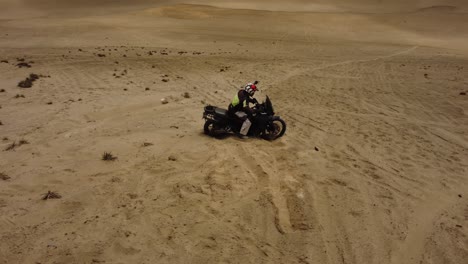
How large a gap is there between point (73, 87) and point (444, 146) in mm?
12882

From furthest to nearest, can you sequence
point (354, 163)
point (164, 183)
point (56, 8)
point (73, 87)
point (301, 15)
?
1. point (56, 8)
2. point (301, 15)
3. point (73, 87)
4. point (354, 163)
5. point (164, 183)

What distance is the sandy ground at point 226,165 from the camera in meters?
6.73

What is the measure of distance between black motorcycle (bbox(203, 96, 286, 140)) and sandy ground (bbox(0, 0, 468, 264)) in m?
0.34

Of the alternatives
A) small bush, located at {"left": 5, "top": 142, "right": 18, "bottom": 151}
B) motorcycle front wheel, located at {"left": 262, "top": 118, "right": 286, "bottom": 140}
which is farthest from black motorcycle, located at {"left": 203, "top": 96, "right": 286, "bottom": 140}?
small bush, located at {"left": 5, "top": 142, "right": 18, "bottom": 151}

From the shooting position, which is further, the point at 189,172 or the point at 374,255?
the point at 189,172

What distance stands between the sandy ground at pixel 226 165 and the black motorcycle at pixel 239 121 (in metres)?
0.34

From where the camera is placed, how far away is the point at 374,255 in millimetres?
6672

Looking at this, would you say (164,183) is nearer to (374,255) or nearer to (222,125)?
(222,125)

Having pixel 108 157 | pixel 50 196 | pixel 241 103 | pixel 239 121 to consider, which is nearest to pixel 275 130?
pixel 239 121

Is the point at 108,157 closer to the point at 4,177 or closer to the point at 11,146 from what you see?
the point at 4,177

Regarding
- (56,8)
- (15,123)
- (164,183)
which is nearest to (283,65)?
(15,123)

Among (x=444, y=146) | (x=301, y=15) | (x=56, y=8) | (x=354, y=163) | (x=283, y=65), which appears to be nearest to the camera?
(x=354, y=163)

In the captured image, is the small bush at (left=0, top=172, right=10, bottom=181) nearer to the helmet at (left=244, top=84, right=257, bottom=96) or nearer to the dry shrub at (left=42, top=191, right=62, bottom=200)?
the dry shrub at (left=42, top=191, right=62, bottom=200)

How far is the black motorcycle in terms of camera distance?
35.3ft
